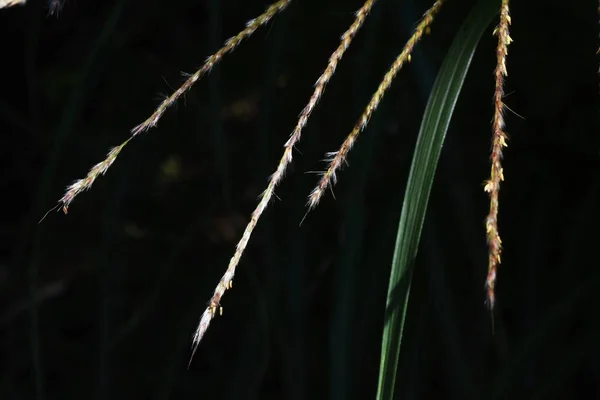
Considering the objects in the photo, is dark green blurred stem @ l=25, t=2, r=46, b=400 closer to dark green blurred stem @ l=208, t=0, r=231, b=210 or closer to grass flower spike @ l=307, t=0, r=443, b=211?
dark green blurred stem @ l=208, t=0, r=231, b=210

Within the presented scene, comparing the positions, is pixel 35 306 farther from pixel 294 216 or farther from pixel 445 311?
pixel 445 311

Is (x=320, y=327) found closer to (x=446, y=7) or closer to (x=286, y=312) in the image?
(x=286, y=312)

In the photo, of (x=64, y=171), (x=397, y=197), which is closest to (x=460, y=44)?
(x=397, y=197)

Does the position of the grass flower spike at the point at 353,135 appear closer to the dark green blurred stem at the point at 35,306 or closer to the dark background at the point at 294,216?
the dark background at the point at 294,216

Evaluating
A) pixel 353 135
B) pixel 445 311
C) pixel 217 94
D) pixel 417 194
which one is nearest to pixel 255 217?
pixel 353 135

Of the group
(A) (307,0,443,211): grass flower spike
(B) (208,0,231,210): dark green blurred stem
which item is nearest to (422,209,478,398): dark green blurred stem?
(B) (208,0,231,210): dark green blurred stem
